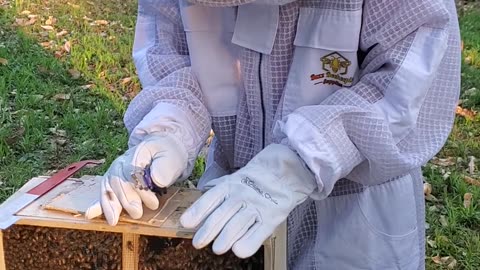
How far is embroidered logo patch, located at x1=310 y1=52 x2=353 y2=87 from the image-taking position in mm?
1521

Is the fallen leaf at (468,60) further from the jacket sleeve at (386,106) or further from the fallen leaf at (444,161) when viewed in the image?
the jacket sleeve at (386,106)

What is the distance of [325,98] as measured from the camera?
1.54m

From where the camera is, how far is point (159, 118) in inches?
60.2

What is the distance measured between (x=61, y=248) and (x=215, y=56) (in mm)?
538

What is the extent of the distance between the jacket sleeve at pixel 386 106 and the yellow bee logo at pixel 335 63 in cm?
A: 4

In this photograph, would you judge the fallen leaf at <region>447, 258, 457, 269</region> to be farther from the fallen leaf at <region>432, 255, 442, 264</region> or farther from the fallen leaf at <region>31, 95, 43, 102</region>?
the fallen leaf at <region>31, 95, 43, 102</region>

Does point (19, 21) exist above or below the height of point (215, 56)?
below

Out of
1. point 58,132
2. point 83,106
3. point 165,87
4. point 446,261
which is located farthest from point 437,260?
point 83,106

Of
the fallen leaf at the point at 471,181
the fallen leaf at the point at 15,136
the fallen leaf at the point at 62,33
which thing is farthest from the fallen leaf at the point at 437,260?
the fallen leaf at the point at 62,33

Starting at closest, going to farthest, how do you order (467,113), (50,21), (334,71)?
(334,71), (467,113), (50,21)

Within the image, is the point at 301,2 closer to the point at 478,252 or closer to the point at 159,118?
the point at 159,118

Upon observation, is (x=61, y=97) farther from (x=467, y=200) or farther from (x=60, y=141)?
(x=467, y=200)

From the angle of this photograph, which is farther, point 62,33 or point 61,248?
point 62,33

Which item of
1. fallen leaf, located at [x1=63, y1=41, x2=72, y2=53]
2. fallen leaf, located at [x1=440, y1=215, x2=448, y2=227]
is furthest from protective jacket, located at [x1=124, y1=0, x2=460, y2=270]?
fallen leaf, located at [x1=63, y1=41, x2=72, y2=53]
